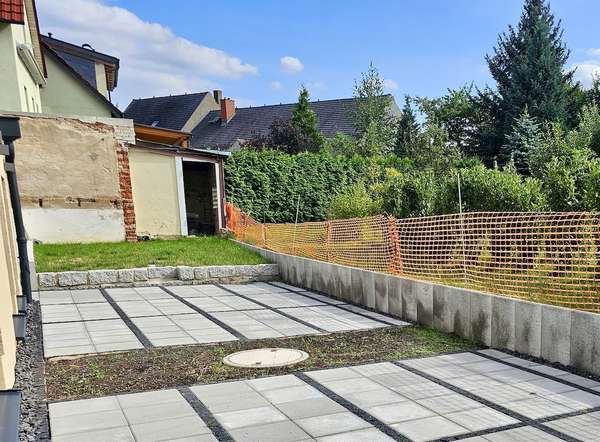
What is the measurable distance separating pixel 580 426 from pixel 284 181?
1528cm

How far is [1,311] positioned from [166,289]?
16.3 ft

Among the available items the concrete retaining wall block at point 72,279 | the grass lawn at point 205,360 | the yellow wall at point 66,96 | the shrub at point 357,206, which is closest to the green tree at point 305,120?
the yellow wall at point 66,96

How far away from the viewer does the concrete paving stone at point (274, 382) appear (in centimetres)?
362

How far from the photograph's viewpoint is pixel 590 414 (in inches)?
120

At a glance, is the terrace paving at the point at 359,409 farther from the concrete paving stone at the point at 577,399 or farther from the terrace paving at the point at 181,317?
the terrace paving at the point at 181,317

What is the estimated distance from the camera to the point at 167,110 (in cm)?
4384

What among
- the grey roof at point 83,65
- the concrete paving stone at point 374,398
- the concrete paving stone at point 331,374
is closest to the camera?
the concrete paving stone at point 374,398

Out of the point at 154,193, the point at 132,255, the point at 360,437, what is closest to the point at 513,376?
the point at 360,437

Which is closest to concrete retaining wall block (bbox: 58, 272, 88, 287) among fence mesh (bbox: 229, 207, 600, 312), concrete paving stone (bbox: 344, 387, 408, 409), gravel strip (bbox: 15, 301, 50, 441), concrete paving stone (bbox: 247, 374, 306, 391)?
gravel strip (bbox: 15, 301, 50, 441)

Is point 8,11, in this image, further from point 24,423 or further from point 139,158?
point 24,423

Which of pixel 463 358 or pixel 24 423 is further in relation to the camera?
pixel 463 358

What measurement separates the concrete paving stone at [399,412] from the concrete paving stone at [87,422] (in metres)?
1.58

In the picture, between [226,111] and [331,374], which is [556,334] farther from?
[226,111]

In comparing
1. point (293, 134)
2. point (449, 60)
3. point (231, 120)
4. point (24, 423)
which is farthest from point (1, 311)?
point (231, 120)
